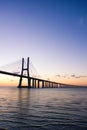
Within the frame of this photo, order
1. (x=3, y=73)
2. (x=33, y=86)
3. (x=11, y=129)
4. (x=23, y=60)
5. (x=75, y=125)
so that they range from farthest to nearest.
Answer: (x=33, y=86) → (x=23, y=60) → (x=3, y=73) → (x=75, y=125) → (x=11, y=129)

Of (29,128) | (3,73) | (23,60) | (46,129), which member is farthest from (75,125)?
(23,60)

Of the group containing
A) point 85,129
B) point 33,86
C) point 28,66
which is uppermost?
point 28,66

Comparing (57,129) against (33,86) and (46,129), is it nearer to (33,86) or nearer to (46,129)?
(46,129)

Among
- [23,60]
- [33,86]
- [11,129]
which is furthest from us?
[33,86]

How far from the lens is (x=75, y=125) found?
14656 mm

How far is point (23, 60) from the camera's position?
419ft

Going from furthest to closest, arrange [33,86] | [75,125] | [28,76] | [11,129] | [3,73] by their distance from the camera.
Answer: [33,86] < [28,76] < [3,73] < [75,125] < [11,129]

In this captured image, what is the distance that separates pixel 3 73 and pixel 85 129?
7058 centimetres

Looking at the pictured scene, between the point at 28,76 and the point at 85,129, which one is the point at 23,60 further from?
the point at 85,129

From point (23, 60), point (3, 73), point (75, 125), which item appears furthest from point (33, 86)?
point (75, 125)

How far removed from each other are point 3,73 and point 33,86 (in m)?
81.7

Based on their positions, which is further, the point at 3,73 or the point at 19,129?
the point at 3,73

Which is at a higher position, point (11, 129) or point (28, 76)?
point (28, 76)

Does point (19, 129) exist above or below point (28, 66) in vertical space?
below
